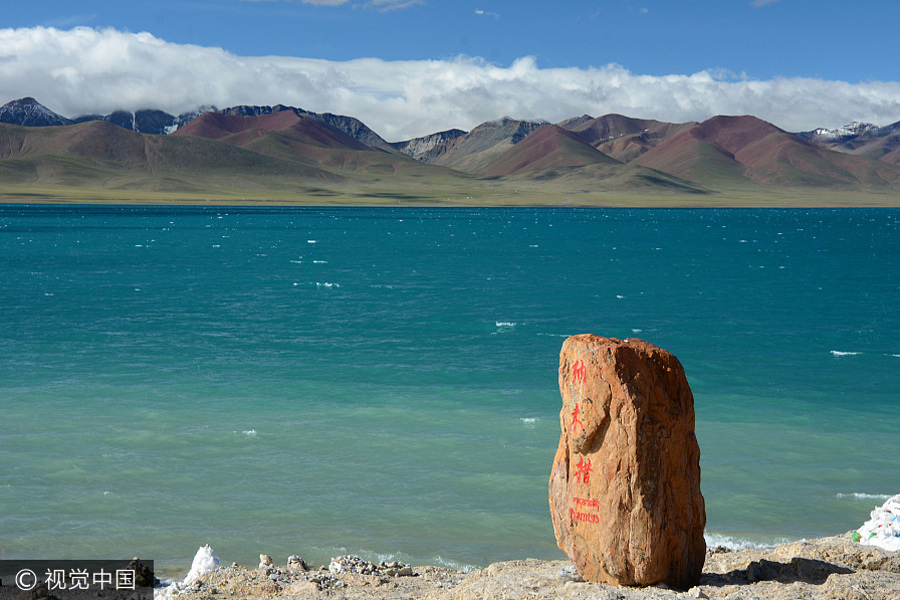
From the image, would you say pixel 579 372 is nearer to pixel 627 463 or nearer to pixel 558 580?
pixel 627 463

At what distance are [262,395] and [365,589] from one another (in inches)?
459

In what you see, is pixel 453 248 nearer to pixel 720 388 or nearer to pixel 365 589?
pixel 720 388

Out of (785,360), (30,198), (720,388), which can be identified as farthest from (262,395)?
(30,198)

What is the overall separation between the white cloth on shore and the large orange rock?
11.1 ft

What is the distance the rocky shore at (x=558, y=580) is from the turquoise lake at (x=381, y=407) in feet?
6.67

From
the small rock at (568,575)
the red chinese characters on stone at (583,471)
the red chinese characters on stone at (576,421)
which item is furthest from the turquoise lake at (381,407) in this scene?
the red chinese characters on stone at (576,421)

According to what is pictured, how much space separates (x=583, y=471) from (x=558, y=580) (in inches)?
43.0

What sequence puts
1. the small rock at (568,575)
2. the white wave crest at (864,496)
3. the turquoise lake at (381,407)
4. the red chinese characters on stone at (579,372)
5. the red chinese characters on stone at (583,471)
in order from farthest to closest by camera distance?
1. the white wave crest at (864,496)
2. the turquoise lake at (381,407)
3. the small rock at (568,575)
4. the red chinese characters on stone at (583,471)
5. the red chinese characters on stone at (579,372)

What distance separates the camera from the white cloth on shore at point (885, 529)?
9398 mm

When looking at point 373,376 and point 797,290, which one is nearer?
point 373,376

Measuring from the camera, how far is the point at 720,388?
815 inches

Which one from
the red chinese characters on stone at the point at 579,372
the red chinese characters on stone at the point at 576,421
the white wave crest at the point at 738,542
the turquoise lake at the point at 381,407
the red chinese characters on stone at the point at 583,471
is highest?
the red chinese characters on stone at the point at 579,372

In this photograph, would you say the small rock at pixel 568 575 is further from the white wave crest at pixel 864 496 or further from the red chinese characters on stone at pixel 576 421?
the white wave crest at pixel 864 496

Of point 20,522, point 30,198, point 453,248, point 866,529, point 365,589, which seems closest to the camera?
point 365,589
